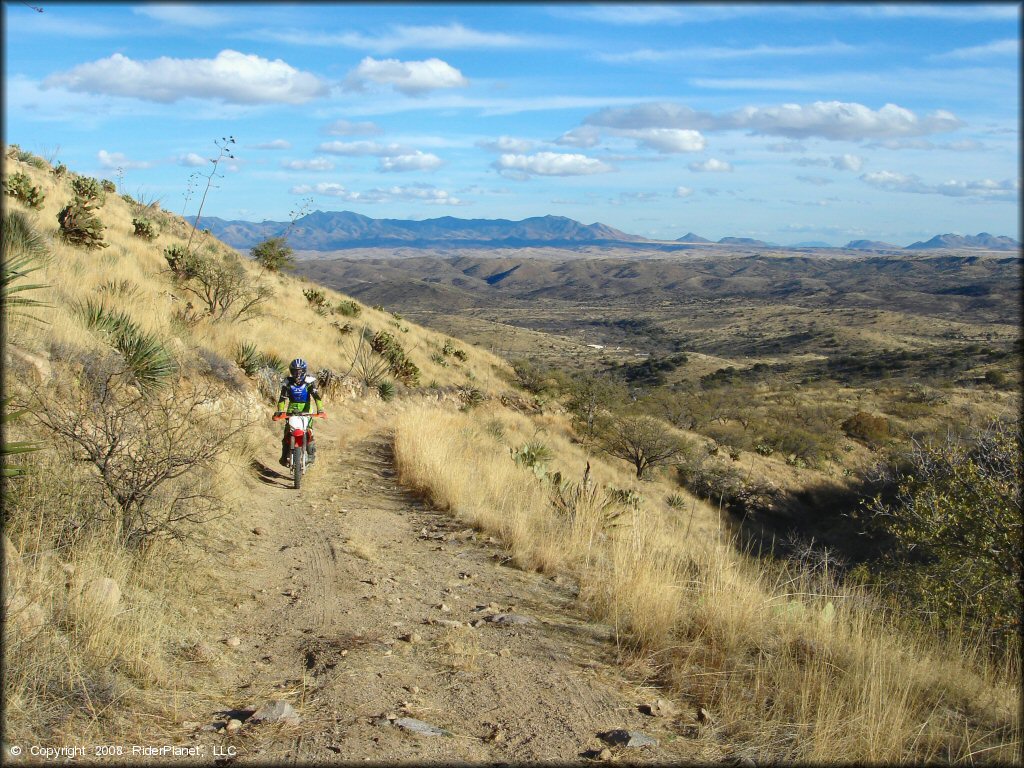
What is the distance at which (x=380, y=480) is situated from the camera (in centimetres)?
935

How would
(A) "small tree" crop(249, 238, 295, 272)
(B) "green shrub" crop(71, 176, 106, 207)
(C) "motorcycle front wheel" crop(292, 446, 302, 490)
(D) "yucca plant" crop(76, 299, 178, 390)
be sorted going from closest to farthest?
(D) "yucca plant" crop(76, 299, 178, 390), (C) "motorcycle front wheel" crop(292, 446, 302, 490), (B) "green shrub" crop(71, 176, 106, 207), (A) "small tree" crop(249, 238, 295, 272)

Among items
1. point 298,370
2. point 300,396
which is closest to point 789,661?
point 300,396

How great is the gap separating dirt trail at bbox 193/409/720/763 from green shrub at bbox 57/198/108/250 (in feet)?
34.1

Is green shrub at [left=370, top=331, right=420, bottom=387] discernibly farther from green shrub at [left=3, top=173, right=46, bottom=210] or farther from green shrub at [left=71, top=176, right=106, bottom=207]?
green shrub at [left=71, top=176, right=106, bottom=207]

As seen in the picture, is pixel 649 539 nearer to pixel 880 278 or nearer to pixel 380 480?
pixel 380 480

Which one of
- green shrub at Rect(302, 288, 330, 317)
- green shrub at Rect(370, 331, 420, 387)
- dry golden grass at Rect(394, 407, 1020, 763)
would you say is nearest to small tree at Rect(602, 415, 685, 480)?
green shrub at Rect(370, 331, 420, 387)

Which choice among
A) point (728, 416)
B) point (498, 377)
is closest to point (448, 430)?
point (498, 377)

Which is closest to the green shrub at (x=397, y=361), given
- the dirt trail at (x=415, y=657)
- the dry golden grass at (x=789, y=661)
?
the dirt trail at (x=415, y=657)

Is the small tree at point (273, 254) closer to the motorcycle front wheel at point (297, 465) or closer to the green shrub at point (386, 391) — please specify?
the green shrub at point (386, 391)

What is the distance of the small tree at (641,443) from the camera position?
22.2 metres

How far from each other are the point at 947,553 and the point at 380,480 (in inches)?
257

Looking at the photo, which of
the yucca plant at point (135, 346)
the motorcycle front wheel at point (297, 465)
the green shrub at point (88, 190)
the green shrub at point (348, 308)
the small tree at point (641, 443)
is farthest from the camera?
the green shrub at point (348, 308)

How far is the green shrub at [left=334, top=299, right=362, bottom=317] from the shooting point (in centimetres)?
2559

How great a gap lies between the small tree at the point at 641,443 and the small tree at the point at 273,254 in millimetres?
14471
